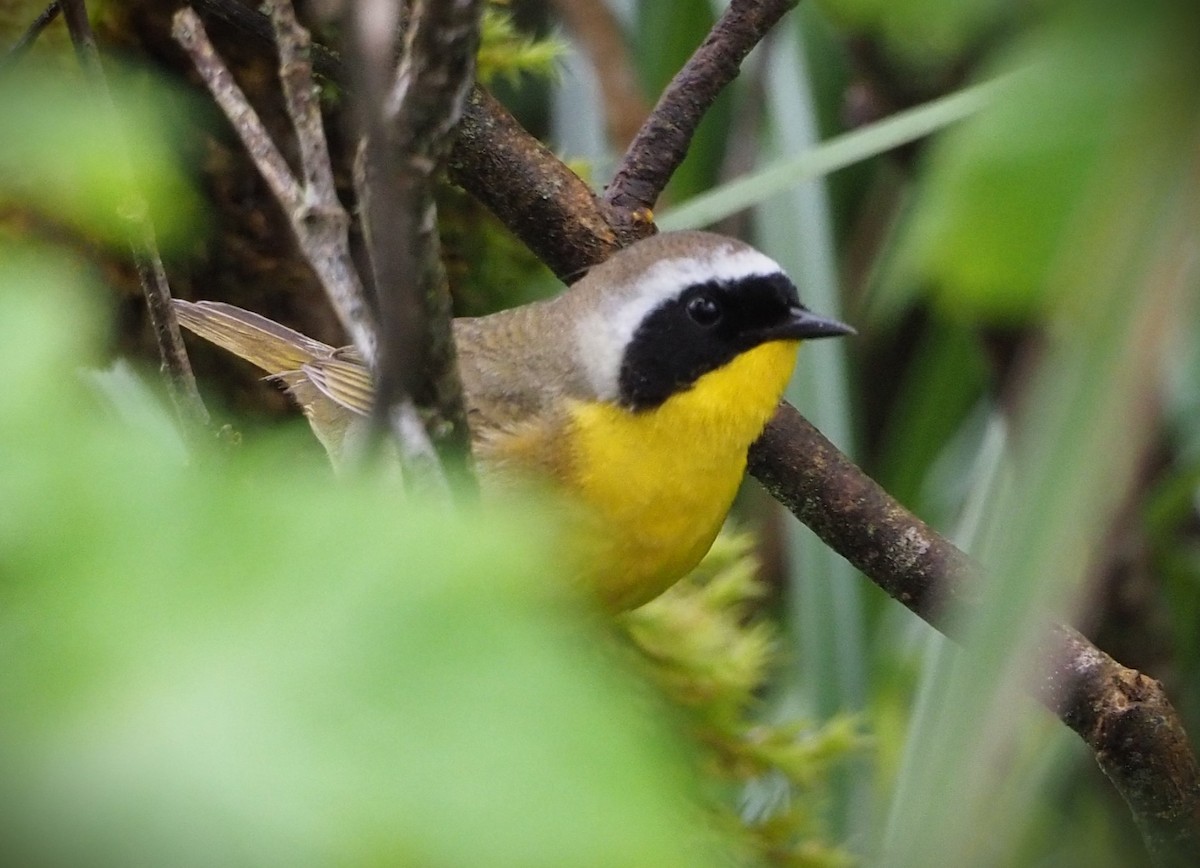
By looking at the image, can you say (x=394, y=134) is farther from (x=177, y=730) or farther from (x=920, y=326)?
(x=920, y=326)

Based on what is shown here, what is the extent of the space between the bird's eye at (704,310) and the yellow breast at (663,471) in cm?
5

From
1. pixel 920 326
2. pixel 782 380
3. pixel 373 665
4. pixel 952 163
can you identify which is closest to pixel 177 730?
pixel 373 665

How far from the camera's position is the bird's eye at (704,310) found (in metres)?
1.35

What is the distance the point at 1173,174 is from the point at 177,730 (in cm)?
24

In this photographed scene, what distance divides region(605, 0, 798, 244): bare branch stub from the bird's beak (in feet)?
0.56

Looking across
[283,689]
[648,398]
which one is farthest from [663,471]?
[283,689]

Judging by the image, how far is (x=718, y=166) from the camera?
7.95 ft

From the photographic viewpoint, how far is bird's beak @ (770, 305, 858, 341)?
4.38ft

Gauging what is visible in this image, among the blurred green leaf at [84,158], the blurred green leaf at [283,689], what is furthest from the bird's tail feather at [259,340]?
the blurred green leaf at [283,689]

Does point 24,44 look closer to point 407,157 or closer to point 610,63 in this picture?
point 407,157

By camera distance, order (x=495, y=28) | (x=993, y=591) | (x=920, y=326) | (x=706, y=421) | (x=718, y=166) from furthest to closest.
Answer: (x=920, y=326) < (x=718, y=166) < (x=495, y=28) < (x=706, y=421) < (x=993, y=591)

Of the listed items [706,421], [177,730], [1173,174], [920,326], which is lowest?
[177,730]

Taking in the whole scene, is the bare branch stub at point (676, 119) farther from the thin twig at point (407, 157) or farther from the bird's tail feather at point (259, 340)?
the thin twig at point (407, 157)

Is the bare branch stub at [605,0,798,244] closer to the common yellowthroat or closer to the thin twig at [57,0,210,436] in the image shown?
the common yellowthroat
